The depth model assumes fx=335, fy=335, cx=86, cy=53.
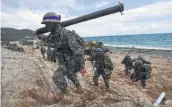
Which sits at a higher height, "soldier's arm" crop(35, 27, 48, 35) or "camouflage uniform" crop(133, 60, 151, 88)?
"soldier's arm" crop(35, 27, 48, 35)

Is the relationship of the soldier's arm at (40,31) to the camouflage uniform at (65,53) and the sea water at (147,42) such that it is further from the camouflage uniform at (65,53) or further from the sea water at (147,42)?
the sea water at (147,42)

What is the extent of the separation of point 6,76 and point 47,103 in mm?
2635

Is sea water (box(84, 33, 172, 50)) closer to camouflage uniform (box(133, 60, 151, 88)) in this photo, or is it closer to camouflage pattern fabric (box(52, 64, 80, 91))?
camouflage uniform (box(133, 60, 151, 88))

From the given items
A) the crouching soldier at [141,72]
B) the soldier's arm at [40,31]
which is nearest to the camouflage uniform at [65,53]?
the soldier's arm at [40,31]

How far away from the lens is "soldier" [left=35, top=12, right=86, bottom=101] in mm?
7543

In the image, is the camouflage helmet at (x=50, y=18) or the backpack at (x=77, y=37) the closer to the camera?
the camouflage helmet at (x=50, y=18)

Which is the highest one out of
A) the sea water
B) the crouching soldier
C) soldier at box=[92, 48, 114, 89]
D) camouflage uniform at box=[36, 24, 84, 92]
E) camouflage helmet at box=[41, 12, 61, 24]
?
camouflage helmet at box=[41, 12, 61, 24]

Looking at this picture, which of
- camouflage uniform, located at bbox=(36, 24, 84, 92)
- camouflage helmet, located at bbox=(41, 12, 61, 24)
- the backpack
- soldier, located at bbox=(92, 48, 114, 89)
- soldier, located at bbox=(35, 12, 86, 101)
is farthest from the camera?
soldier, located at bbox=(92, 48, 114, 89)

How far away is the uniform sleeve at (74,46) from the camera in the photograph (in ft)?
25.5

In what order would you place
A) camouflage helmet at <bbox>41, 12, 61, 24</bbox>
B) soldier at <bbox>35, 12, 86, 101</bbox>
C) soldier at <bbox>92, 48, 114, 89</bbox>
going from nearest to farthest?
camouflage helmet at <bbox>41, 12, 61, 24</bbox> < soldier at <bbox>35, 12, 86, 101</bbox> < soldier at <bbox>92, 48, 114, 89</bbox>

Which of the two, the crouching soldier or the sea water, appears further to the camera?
the sea water

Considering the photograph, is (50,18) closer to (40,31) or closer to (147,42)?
(40,31)

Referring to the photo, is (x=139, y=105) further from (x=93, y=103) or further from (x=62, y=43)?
(x=62, y=43)

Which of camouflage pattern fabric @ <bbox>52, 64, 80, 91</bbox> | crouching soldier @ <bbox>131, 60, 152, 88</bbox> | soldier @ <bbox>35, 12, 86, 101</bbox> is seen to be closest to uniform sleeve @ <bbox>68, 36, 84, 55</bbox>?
soldier @ <bbox>35, 12, 86, 101</bbox>
